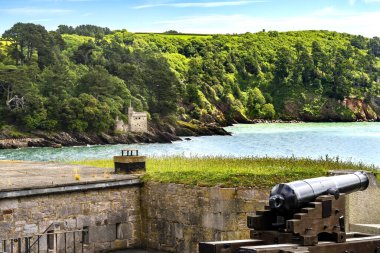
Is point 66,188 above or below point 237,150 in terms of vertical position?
above

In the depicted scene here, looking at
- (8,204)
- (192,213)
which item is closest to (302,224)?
(192,213)

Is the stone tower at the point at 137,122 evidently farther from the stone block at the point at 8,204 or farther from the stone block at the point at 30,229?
the stone block at the point at 8,204

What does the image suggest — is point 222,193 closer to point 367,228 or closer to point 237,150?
point 367,228

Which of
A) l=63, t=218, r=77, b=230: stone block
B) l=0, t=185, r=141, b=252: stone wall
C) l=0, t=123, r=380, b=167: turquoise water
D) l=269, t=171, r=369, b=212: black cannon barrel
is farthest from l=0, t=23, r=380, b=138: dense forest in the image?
l=269, t=171, r=369, b=212: black cannon barrel

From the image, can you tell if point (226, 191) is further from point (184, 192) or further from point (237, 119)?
point (237, 119)

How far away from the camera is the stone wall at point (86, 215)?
50.1 ft

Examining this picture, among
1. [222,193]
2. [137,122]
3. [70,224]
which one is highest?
[222,193]

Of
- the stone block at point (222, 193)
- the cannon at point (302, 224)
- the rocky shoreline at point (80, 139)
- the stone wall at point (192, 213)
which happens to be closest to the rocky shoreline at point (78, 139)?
the rocky shoreline at point (80, 139)

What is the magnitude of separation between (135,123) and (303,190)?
121 metres

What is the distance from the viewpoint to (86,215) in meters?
16.5

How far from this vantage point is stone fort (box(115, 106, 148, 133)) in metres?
128

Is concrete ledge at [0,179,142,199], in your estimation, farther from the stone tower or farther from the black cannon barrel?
the stone tower

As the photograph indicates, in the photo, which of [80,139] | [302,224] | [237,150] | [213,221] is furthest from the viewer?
[80,139]

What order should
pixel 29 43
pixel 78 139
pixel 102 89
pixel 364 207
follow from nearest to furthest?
pixel 364 207 < pixel 78 139 < pixel 102 89 < pixel 29 43
